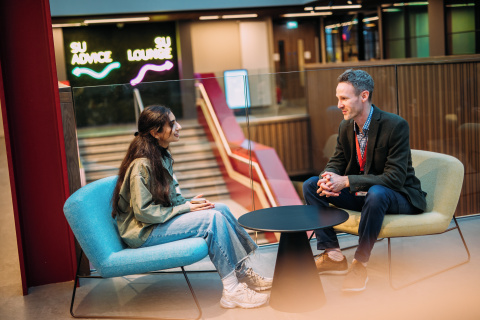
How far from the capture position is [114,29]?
14.5 metres

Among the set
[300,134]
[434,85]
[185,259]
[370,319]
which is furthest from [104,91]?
[300,134]

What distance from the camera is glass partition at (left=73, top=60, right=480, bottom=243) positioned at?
4.90m

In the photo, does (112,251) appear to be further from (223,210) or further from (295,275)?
(295,275)

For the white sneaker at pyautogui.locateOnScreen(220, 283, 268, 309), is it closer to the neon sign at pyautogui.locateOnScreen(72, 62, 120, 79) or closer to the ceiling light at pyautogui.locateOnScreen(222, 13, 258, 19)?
the neon sign at pyautogui.locateOnScreen(72, 62, 120, 79)

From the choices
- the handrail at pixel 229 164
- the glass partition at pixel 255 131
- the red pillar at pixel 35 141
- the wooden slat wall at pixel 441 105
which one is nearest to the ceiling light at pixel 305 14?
the glass partition at pixel 255 131

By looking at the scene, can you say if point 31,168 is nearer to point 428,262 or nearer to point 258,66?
point 428,262

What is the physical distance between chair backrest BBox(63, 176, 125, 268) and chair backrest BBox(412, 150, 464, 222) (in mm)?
1986

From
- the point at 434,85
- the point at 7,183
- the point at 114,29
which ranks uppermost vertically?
the point at 114,29

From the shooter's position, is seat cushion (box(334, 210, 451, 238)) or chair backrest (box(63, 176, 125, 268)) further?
seat cushion (box(334, 210, 451, 238))

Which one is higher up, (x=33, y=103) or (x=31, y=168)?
(x=33, y=103)

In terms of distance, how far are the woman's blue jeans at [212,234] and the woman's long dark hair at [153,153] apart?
0.16m

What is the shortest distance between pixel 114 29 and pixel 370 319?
Answer: 42.3 feet

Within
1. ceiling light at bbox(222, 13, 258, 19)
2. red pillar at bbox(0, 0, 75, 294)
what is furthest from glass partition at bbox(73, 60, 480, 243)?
ceiling light at bbox(222, 13, 258, 19)

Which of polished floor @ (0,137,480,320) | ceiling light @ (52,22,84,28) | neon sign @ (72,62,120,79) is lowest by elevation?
polished floor @ (0,137,480,320)
